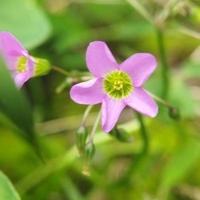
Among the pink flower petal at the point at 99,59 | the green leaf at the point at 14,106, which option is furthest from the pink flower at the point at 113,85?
the green leaf at the point at 14,106

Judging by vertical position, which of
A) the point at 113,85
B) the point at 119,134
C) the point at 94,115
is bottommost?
the point at 94,115

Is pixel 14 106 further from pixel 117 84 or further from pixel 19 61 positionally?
pixel 117 84

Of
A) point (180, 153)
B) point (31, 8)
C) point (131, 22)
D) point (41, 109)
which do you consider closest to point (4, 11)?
point (31, 8)

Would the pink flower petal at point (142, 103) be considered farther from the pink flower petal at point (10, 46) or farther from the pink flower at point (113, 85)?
the pink flower petal at point (10, 46)

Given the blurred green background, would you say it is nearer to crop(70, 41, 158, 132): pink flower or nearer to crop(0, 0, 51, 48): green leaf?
crop(0, 0, 51, 48): green leaf

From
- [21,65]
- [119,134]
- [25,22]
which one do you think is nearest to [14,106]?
[21,65]

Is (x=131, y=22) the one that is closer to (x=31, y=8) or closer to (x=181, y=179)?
(x=31, y=8)
